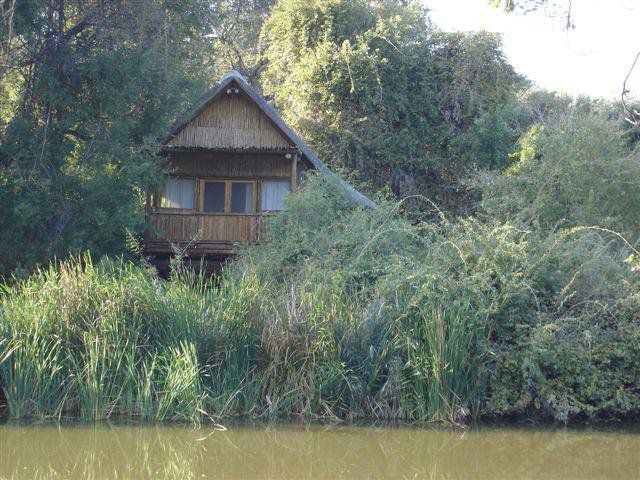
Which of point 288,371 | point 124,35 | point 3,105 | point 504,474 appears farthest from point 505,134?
point 504,474

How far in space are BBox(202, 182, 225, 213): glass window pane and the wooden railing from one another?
196 cm

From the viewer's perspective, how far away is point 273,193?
21.0 m

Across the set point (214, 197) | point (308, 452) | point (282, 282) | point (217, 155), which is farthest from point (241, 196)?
point (308, 452)

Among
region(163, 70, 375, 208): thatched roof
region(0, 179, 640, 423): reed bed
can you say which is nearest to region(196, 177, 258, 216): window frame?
region(163, 70, 375, 208): thatched roof

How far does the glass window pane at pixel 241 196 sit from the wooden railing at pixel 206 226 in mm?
1974

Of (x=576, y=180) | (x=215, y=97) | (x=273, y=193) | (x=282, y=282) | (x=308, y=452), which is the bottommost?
(x=308, y=452)

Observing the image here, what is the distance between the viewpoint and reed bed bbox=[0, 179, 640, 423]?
1056 cm

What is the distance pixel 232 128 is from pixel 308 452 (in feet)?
37.3

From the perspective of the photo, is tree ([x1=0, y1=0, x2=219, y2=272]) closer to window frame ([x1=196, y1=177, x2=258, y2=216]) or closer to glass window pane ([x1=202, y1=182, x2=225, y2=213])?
window frame ([x1=196, y1=177, x2=258, y2=216])

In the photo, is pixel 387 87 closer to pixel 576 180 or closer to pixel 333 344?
pixel 576 180

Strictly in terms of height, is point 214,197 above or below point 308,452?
above

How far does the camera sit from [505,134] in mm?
24500

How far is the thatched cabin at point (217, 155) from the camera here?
19031 mm

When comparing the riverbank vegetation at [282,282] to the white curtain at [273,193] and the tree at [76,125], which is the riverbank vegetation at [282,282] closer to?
the tree at [76,125]
